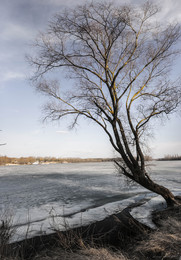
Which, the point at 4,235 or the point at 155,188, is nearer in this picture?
the point at 4,235

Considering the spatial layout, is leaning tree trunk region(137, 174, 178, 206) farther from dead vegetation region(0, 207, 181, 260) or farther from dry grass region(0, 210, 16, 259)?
dry grass region(0, 210, 16, 259)

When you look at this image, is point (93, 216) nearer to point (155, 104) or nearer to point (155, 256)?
point (155, 256)

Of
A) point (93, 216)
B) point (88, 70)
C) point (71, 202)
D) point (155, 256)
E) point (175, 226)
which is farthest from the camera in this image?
point (71, 202)

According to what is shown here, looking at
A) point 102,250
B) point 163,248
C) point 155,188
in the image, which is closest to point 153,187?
point 155,188

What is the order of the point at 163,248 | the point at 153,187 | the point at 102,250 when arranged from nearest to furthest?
the point at 102,250 < the point at 163,248 < the point at 153,187

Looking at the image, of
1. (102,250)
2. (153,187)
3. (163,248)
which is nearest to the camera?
(102,250)

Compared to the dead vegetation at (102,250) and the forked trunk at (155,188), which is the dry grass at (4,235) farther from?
the forked trunk at (155,188)

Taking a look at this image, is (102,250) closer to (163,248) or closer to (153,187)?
(163,248)

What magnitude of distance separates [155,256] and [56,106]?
21.3ft

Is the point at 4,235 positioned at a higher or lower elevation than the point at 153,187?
lower

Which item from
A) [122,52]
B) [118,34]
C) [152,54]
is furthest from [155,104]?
[118,34]

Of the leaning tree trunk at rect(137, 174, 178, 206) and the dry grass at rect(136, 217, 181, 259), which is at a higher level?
the leaning tree trunk at rect(137, 174, 178, 206)

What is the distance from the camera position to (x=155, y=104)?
7.83 metres

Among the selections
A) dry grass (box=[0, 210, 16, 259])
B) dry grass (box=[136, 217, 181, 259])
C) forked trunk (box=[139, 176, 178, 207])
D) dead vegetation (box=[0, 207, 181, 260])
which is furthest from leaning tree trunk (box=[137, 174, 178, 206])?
dry grass (box=[0, 210, 16, 259])
